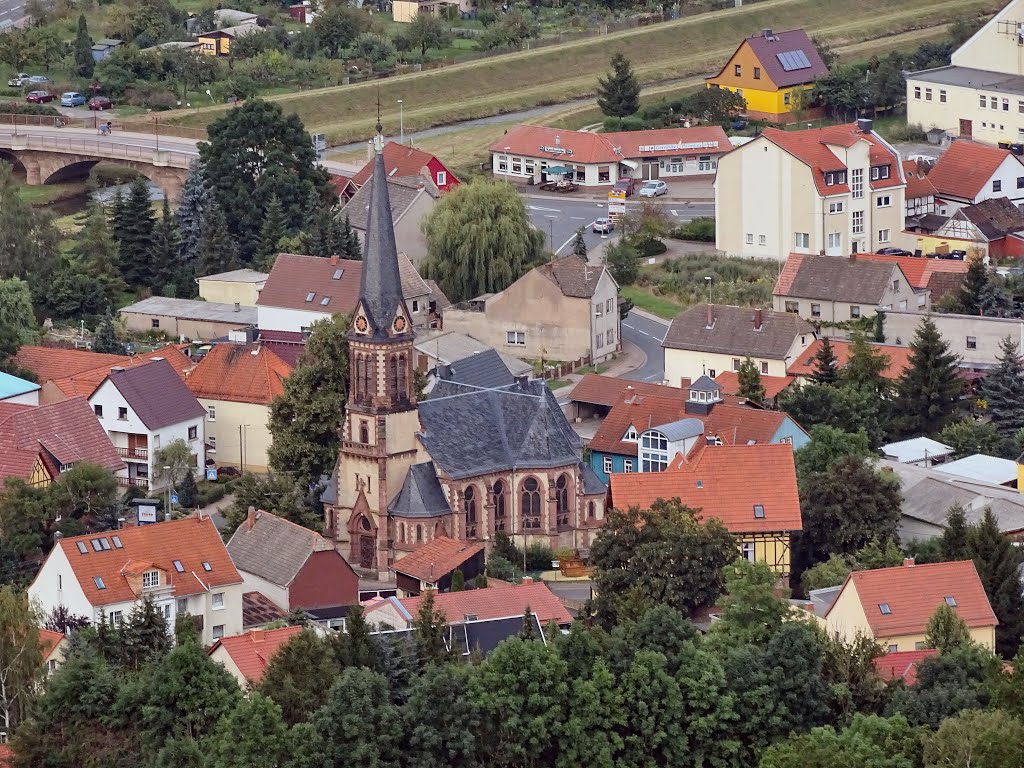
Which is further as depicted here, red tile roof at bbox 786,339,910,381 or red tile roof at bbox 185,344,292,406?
red tile roof at bbox 786,339,910,381

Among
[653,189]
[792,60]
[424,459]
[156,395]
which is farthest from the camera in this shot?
[792,60]

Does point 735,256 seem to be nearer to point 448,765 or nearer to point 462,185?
point 462,185

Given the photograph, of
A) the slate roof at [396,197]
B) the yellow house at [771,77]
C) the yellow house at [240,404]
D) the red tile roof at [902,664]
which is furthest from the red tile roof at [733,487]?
the yellow house at [771,77]

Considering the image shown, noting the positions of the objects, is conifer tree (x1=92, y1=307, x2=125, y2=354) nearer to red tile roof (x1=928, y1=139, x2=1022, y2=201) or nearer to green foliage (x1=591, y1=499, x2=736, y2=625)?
green foliage (x1=591, y1=499, x2=736, y2=625)

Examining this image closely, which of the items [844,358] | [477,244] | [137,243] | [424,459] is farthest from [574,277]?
[424,459]

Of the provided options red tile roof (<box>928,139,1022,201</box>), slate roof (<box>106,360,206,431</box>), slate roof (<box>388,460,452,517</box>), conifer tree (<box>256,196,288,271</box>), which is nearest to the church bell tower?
slate roof (<box>388,460,452,517</box>)

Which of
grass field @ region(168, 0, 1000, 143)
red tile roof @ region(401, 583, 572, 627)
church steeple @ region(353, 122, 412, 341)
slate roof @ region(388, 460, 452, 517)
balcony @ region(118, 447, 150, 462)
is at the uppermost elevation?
church steeple @ region(353, 122, 412, 341)

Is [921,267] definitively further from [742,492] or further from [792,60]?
[792,60]

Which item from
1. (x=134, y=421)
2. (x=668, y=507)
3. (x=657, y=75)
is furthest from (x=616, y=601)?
(x=657, y=75)
